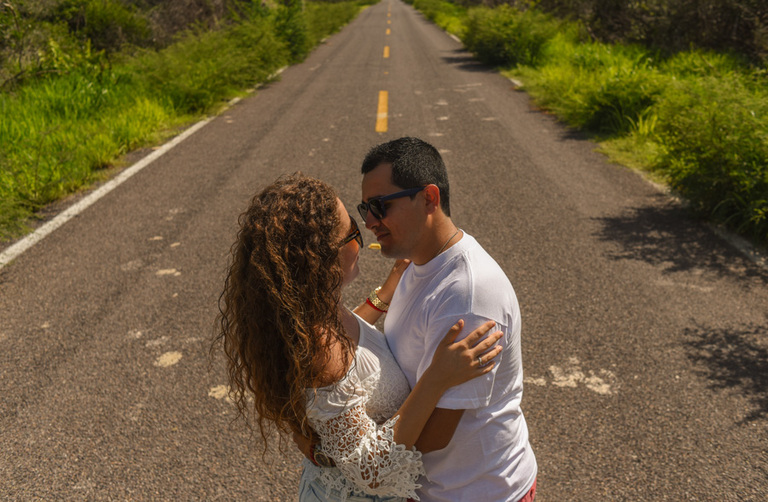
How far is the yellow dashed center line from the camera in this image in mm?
10594

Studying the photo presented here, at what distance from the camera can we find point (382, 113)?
38.5 feet

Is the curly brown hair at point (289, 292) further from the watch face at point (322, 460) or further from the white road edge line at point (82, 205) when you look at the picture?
the white road edge line at point (82, 205)

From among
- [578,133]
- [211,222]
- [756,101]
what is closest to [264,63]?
[578,133]

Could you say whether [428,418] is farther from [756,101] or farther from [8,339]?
[756,101]

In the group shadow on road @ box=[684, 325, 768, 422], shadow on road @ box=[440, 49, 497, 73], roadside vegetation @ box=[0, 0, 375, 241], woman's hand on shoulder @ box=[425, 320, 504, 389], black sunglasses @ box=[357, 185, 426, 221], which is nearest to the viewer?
woman's hand on shoulder @ box=[425, 320, 504, 389]

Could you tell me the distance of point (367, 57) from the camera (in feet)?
69.1

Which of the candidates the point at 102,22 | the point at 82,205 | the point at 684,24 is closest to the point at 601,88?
the point at 684,24

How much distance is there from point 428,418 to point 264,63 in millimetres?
15012

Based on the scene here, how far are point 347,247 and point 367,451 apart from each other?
0.61 meters

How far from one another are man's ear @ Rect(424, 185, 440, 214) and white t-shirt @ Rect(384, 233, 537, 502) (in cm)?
15

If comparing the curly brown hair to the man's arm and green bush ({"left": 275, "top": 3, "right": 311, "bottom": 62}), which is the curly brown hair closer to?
the man's arm

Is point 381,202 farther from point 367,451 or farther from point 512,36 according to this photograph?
point 512,36

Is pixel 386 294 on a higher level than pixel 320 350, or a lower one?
lower

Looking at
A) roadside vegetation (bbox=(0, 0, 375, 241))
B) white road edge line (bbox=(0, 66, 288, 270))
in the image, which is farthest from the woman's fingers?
roadside vegetation (bbox=(0, 0, 375, 241))
